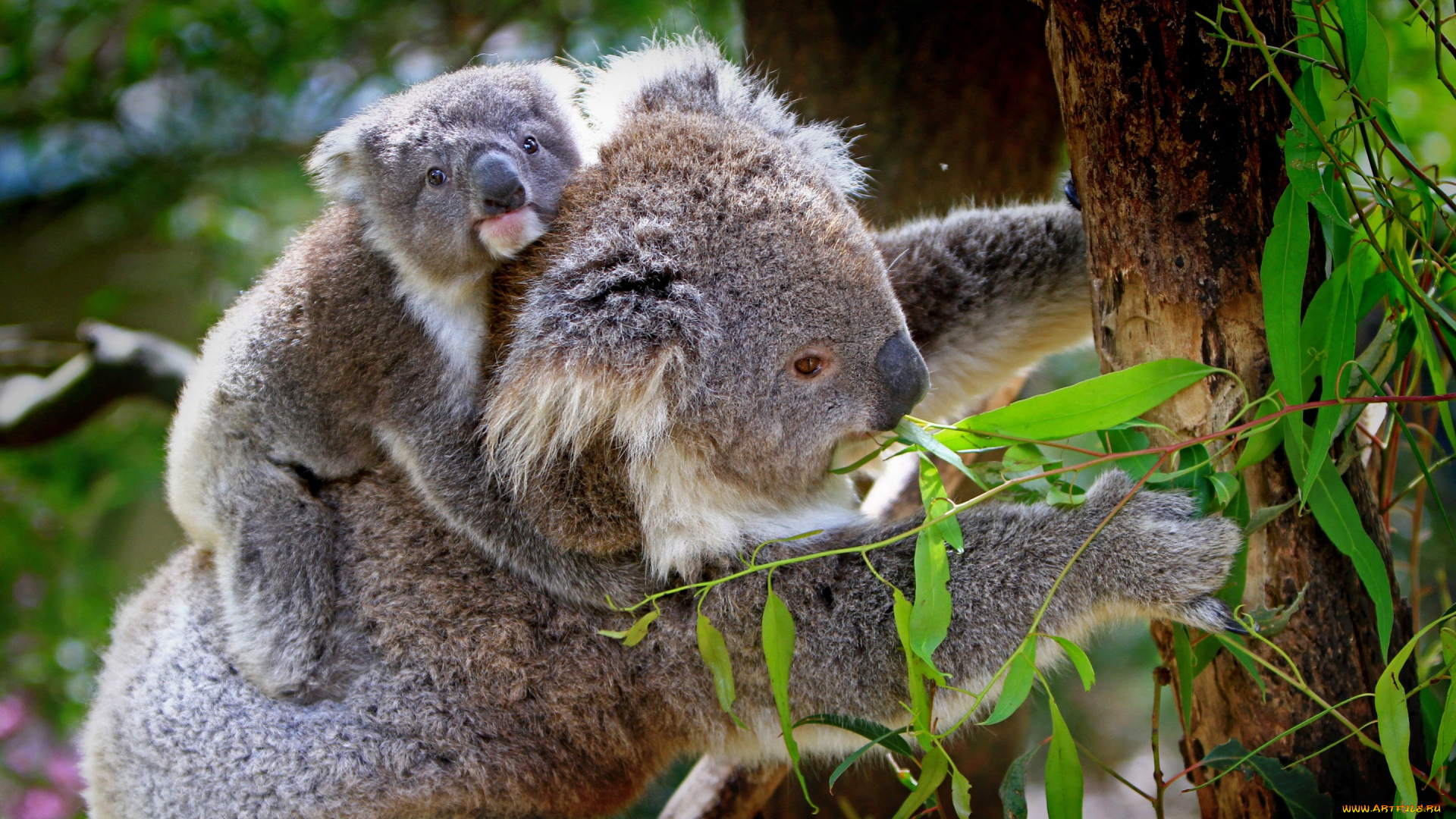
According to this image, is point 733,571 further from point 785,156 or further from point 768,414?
point 785,156

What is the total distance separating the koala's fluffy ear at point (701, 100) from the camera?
6.98ft

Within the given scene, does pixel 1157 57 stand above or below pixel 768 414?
above

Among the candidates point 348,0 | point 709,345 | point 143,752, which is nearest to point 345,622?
point 143,752

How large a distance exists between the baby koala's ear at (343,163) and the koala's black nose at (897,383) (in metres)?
1.17

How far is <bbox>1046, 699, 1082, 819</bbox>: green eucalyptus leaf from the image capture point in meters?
1.55

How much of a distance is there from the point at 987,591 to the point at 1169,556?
318 mm

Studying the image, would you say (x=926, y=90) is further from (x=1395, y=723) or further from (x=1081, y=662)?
(x=1395, y=723)

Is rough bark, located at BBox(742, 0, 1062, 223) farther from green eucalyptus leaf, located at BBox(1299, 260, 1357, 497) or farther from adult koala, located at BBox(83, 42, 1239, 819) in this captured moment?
green eucalyptus leaf, located at BBox(1299, 260, 1357, 497)

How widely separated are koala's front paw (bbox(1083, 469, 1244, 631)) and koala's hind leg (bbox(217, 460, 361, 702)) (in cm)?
161

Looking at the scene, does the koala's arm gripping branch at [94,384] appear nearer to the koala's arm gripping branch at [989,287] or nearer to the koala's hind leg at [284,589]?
the koala's hind leg at [284,589]

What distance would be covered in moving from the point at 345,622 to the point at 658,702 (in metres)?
0.72

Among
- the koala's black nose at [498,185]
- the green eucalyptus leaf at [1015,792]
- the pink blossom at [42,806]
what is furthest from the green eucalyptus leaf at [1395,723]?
the pink blossom at [42,806]

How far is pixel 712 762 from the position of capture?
2.66 m

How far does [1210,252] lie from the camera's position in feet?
5.29
